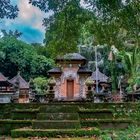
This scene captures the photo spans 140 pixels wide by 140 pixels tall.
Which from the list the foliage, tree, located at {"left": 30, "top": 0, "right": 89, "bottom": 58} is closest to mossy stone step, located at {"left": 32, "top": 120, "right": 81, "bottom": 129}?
tree, located at {"left": 30, "top": 0, "right": 89, "bottom": 58}

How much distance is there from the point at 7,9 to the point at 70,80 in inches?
1035

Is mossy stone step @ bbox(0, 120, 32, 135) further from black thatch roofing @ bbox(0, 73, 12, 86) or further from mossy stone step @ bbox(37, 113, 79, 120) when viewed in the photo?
black thatch roofing @ bbox(0, 73, 12, 86)

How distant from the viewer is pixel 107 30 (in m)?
11.7

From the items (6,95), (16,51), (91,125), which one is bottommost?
(91,125)

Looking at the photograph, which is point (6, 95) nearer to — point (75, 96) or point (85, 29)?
point (75, 96)

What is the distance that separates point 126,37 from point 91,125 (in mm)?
7853

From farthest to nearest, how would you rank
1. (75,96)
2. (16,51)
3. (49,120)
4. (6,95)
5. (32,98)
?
(16,51), (75,96), (32,98), (6,95), (49,120)

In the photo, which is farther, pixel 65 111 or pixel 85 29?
pixel 65 111

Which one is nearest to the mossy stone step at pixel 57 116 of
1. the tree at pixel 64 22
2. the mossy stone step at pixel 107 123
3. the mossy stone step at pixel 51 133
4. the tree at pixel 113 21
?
the mossy stone step at pixel 107 123

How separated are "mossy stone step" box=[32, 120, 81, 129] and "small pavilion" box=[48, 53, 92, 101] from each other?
17661 millimetres

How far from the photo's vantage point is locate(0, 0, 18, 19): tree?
1082 cm

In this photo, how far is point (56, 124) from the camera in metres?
18.5

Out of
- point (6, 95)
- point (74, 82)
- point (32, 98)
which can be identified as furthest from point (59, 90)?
point (6, 95)

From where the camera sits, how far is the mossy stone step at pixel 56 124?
18438 millimetres
